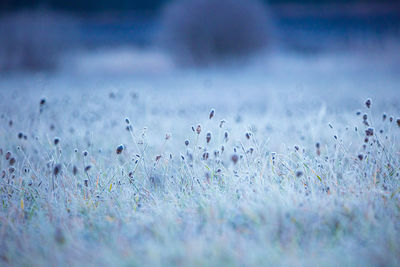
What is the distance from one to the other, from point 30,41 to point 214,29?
6417mm

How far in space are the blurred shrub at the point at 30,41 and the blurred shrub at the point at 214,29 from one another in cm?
411

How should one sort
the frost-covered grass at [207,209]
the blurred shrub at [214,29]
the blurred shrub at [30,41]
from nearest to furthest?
the frost-covered grass at [207,209], the blurred shrub at [30,41], the blurred shrub at [214,29]

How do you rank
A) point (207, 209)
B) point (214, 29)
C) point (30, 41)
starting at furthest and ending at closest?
point (214, 29) → point (30, 41) → point (207, 209)

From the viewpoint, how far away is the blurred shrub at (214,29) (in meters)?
11.7

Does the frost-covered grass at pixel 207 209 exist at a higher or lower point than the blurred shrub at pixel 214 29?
lower

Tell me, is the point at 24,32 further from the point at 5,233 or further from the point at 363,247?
the point at 363,247

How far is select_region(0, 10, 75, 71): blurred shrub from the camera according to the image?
438 inches

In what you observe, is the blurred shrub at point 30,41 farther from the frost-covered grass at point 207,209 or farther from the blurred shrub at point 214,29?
the frost-covered grass at point 207,209

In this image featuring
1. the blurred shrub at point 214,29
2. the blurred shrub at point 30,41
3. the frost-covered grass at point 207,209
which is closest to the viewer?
the frost-covered grass at point 207,209

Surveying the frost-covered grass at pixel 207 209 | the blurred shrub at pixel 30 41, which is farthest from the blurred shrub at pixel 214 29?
the frost-covered grass at pixel 207 209

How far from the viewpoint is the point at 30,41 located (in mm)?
11281

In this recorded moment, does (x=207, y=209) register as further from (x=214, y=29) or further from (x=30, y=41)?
(x=30, y=41)

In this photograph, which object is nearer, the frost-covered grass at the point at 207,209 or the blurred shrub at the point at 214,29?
the frost-covered grass at the point at 207,209

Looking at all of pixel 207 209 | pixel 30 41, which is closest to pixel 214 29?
pixel 30 41
